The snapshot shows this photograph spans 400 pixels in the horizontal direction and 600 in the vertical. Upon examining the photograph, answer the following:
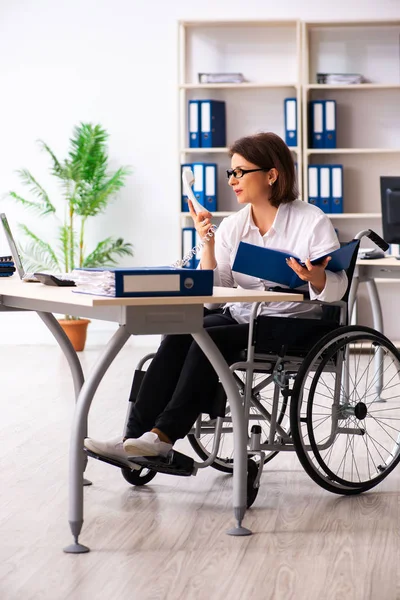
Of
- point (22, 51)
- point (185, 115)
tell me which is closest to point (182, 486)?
point (185, 115)

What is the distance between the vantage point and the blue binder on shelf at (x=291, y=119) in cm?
595

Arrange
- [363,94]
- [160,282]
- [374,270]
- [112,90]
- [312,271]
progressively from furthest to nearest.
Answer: [112,90] → [363,94] → [374,270] → [312,271] → [160,282]

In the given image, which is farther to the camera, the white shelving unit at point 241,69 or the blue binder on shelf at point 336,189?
the white shelving unit at point 241,69

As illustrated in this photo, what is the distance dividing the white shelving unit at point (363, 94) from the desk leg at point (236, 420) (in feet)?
13.3

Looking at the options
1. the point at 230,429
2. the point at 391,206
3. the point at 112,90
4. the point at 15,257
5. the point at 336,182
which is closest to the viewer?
the point at 230,429

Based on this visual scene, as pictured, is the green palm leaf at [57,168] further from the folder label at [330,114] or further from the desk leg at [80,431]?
the desk leg at [80,431]

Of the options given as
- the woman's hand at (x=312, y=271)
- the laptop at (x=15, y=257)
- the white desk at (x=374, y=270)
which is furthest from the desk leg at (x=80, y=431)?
the white desk at (x=374, y=270)

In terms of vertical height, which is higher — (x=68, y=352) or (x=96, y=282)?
(x=96, y=282)

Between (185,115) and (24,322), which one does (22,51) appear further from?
(24,322)

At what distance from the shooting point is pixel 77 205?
615cm

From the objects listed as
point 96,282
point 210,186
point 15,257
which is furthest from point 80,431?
point 210,186

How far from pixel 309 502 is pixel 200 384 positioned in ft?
1.70

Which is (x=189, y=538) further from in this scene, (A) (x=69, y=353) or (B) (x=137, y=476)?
(A) (x=69, y=353)

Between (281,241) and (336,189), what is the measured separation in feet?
10.9
